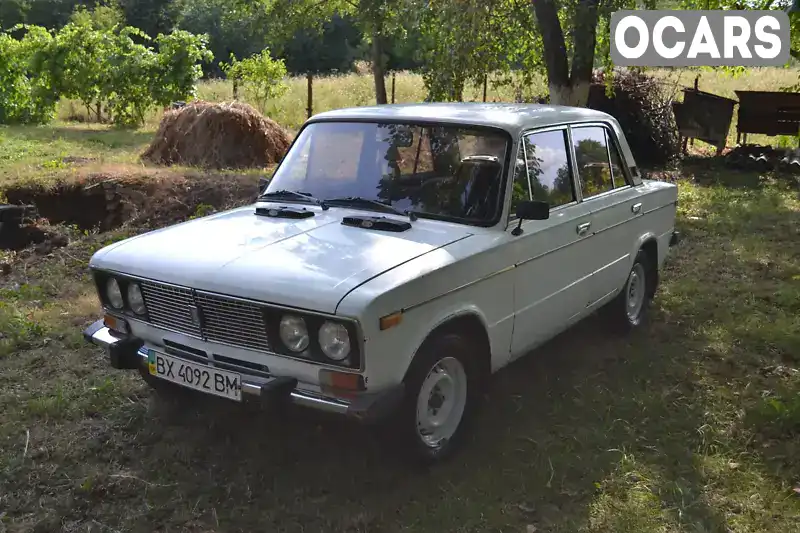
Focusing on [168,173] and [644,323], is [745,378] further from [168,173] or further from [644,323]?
[168,173]

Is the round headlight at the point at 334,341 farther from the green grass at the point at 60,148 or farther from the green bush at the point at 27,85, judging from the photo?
the green bush at the point at 27,85

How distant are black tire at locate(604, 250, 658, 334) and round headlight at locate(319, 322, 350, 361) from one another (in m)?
3.19

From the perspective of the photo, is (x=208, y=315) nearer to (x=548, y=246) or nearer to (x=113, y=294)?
(x=113, y=294)

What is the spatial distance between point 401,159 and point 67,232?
225 inches

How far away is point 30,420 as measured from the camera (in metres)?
4.34

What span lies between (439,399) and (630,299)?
2.81 meters

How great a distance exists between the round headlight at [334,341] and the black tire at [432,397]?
1.22 feet

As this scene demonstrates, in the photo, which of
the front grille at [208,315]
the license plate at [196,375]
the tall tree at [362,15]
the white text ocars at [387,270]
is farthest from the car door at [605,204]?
the tall tree at [362,15]

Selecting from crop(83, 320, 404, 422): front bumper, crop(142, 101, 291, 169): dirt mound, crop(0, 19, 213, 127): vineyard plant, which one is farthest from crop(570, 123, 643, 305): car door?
crop(0, 19, 213, 127): vineyard plant

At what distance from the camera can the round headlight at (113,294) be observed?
394cm

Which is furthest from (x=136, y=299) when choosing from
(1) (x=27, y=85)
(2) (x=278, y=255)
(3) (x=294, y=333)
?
(1) (x=27, y=85)

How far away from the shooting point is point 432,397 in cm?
380

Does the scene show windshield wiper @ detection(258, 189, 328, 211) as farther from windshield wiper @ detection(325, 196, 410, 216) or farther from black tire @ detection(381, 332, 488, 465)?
black tire @ detection(381, 332, 488, 465)

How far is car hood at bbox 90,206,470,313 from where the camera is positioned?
3.26 metres
